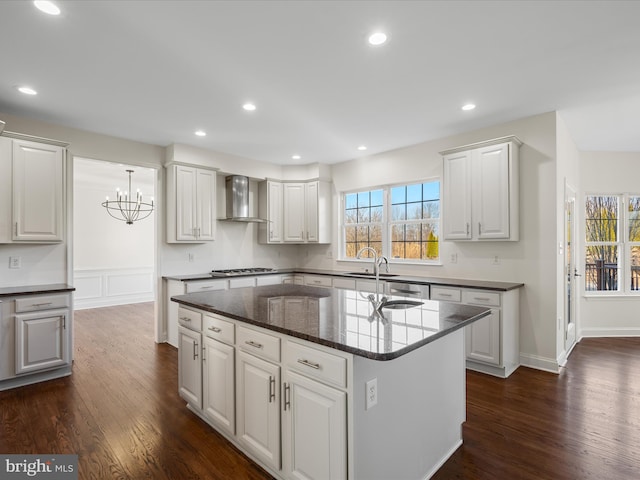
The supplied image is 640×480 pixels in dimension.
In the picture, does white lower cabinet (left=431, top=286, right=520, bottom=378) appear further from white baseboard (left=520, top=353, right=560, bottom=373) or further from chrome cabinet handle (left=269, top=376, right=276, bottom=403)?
chrome cabinet handle (left=269, top=376, right=276, bottom=403)

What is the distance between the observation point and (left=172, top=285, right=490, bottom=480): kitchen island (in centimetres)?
151

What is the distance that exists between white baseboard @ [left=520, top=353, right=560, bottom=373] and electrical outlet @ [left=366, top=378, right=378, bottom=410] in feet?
9.62

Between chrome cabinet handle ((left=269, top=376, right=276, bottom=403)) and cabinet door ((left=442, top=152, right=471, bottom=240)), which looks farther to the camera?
cabinet door ((left=442, top=152, right=471, bottom=240))

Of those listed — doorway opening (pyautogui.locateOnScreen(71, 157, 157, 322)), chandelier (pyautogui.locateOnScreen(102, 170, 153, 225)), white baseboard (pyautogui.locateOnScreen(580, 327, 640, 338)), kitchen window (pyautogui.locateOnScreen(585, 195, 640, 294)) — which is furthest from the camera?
chandelier (pyautogui.locateOnScreen(102, 170, 153, 225))

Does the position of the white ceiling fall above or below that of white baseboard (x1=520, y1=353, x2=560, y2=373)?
above

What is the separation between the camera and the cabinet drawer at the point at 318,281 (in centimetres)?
509

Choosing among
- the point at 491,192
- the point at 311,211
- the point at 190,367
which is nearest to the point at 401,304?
the point at 190,367

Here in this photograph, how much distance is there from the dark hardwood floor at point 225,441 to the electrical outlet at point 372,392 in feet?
2.87

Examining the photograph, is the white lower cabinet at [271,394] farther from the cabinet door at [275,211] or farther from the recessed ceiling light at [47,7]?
the cabinet door at [275,211]

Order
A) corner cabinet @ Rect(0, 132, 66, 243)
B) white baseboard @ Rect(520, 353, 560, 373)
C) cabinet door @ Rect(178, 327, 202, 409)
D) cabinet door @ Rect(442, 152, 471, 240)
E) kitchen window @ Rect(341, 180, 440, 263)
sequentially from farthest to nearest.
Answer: kitchen window @ Rect(341, 180, 440, 263)
cabinet door @ Rect(442, 152, 471, 240)
white baseboard @ Rect(520, 353, 560, 373)
corner cabinet @ Rect(0, 132, 66, 243)
cabinet door @ Rect(178, 327, 202, 409)

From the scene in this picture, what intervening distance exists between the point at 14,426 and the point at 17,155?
8.11 ft

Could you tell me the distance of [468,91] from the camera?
3.05 m

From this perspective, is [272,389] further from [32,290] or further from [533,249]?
[533,249]

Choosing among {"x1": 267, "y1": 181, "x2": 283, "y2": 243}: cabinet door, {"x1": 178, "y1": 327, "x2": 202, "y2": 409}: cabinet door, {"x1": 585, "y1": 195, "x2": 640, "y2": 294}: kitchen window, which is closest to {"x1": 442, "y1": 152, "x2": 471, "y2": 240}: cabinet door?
{"x1": 585, "y1": 195, "x2": 640, "y2": 294}: kitchen window
